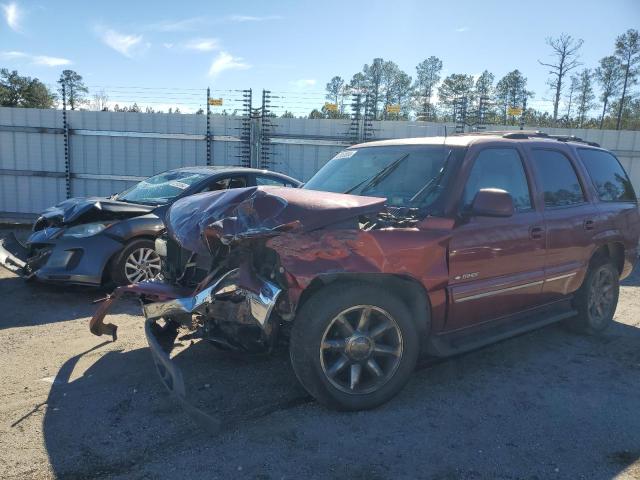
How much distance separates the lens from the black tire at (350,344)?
3166 millimetres

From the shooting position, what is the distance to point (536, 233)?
4223mm

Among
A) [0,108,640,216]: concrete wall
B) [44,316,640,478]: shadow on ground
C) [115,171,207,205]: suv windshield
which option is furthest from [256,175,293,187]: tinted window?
[0,108,640,216]: concrete wall

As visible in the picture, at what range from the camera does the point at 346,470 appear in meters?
2.74

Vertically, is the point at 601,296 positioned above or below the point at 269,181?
below

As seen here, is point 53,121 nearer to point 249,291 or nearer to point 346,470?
point 249,291

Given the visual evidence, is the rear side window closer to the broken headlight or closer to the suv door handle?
the suv door handle

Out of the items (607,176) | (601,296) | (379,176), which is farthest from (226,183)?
(601,296)

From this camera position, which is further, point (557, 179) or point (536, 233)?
point (557, 179)

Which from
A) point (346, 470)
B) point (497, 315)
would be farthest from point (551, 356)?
point (346, 470)

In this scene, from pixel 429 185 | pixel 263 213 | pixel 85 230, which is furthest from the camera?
pixel 85 230

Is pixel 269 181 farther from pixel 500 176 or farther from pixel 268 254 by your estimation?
pixel 268 254

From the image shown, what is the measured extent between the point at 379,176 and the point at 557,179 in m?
1.78

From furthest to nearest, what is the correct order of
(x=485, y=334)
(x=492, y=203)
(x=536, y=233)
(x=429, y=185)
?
1. (x=536, y=233)
2. (x=485, y=334)
3. (x=429, y=185)
4. (x=492, y=203)

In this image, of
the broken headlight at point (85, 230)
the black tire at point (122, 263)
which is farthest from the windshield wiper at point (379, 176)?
the broken headlight at point (85, 230)
